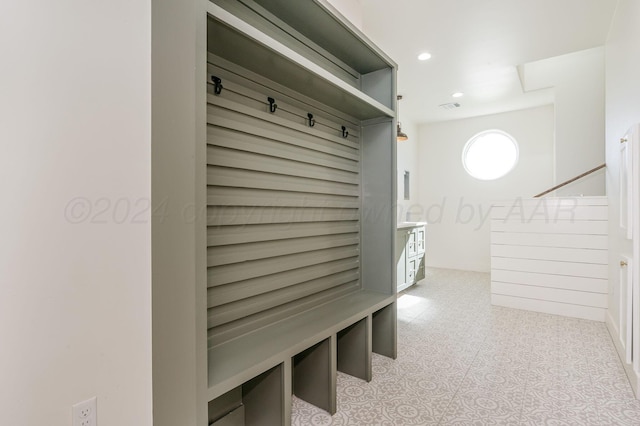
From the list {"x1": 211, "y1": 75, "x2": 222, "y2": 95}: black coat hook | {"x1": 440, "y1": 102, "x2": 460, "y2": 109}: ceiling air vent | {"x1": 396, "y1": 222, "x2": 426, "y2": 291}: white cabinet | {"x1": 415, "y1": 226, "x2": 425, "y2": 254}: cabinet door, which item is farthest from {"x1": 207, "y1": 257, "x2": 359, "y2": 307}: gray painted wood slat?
{"x1": 440, "y1": 102, "x2": 460, "y2": 109}: ceiling air vent

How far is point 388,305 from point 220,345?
4.12 feet

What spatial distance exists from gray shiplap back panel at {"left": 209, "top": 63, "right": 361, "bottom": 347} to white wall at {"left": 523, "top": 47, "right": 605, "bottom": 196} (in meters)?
3.56


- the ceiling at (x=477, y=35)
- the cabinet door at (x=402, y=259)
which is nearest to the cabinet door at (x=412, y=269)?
the cabinet door at (x=402, y=259)

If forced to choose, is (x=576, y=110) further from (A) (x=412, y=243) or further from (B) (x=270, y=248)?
(B) (x=270, y=248)

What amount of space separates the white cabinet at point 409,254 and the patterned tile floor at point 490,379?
0.76m

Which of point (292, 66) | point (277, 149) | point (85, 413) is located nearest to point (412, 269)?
point (277, 149)

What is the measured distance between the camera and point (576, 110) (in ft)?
13.4

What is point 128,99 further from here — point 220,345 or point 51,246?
point 220,345

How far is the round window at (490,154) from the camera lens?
550 centimetres

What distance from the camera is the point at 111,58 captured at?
3.29 feet

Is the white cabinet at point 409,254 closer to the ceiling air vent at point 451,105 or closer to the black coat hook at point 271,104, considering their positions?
the ceiling air vent at point 451,105

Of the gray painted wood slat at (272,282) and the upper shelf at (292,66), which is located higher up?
the upper shelf at (292,66)

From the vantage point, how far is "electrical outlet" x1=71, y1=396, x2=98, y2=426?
94cm

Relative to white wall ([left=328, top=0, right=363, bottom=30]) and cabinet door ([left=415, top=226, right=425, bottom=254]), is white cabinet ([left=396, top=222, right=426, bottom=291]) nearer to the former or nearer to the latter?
cabinet door ([left=415, top=226, right=425, bottom=254])
